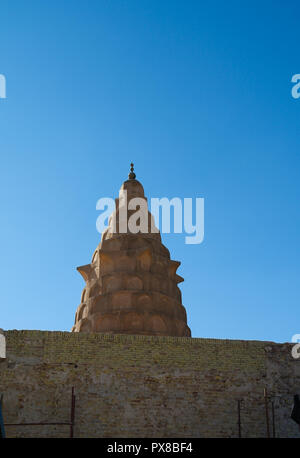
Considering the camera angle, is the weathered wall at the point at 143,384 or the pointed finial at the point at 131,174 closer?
the weathered wall at the point at 143,384

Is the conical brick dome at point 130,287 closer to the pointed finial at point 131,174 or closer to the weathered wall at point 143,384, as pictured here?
the pointed finial at point 131,174

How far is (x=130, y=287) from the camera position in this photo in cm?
1969

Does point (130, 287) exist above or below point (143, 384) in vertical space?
above

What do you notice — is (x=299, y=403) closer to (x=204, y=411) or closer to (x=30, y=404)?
(x=204, y=411)

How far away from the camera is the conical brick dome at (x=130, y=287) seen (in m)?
19.0

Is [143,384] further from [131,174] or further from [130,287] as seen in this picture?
[131,174]

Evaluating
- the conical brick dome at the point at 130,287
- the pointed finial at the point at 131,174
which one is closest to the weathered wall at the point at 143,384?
the conical brick dome at the point at 130,287

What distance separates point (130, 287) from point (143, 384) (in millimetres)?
4822

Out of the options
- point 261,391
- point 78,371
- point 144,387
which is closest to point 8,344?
point 78,371

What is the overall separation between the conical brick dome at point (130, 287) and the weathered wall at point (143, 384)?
3036mm

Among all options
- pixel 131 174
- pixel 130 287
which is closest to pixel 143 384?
pixel 130 287
